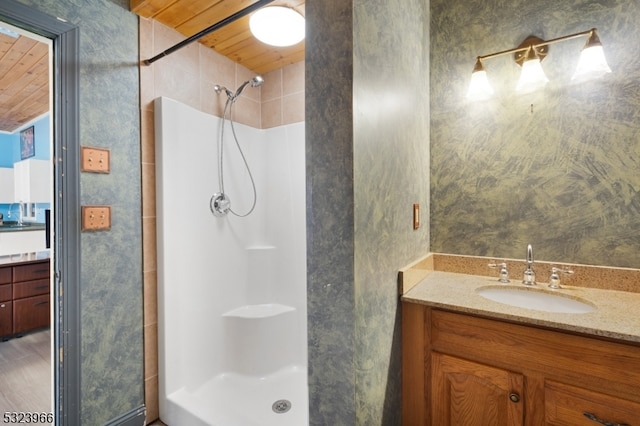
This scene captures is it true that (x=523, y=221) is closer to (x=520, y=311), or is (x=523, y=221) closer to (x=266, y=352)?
(x=520, y=311)

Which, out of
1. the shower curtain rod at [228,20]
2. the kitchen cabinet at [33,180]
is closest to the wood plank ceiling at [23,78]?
the kitchen cabinet at [33,180]

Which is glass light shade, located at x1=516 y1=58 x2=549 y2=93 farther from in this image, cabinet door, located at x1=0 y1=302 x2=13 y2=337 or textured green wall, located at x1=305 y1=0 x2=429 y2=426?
cabinet door, located at x1=0 y1=302 x2=13 y2=337

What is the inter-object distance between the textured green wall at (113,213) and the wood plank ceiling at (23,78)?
3.48 feet

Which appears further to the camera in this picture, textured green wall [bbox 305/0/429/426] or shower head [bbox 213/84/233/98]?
shower head [bbox 213/84/233/98]

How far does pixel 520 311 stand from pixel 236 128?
1925 mm

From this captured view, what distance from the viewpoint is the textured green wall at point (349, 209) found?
3.03ft

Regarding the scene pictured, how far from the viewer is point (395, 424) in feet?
4.04

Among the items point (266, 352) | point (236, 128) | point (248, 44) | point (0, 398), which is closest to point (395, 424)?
point (266, 352)

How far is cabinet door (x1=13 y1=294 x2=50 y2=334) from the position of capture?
2883 millimetres

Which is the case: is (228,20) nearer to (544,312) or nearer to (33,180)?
(544,312)

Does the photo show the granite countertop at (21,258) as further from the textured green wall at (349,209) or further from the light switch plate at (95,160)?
the textured green wall at (349,209)

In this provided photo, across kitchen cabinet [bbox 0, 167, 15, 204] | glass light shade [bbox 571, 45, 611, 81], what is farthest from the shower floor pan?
kitchen cabinet [bbox 0, 167, 15, 204]

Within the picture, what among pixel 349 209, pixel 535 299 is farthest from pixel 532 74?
pixel 349 209

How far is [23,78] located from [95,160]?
7.33 ft
